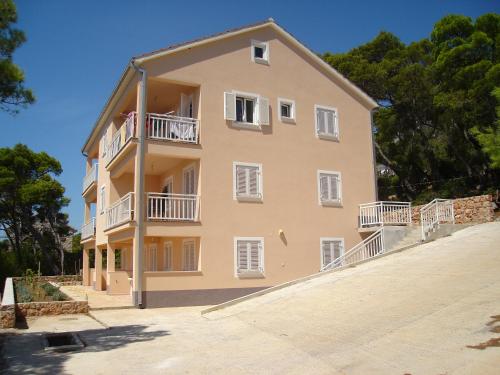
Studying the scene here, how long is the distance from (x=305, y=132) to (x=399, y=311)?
40.3 ft

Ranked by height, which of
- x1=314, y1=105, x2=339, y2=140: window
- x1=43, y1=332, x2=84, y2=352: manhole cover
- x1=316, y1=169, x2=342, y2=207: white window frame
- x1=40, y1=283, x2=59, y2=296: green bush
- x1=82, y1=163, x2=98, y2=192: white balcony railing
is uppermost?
x1=314, y1=105, x2=339, y2=140: window

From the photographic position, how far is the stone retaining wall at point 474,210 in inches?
915

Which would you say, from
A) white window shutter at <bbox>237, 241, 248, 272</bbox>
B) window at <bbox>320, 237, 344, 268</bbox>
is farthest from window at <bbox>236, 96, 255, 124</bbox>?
window at <bbox>320, 237, 344, 268</bbox>

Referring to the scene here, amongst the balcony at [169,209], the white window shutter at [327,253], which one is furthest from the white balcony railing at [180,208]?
the white window shutter at [327,253]

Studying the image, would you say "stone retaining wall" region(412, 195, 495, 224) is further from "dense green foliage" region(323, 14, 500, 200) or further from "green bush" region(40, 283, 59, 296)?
"green bush" region(40, 283, 59, 296)

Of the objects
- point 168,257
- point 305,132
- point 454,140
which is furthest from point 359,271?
point 454,140

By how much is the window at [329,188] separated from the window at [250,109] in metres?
3.60

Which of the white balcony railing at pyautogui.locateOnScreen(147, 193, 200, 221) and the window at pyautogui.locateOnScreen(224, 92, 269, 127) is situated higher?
the window at pyautogui.locateOnScreen(224, 92, 269, 127)

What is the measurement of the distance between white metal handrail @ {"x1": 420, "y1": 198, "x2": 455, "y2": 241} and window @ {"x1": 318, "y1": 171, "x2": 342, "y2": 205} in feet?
11.8

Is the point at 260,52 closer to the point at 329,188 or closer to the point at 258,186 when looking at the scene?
the point at 258,186

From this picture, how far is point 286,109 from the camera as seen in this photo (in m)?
21.8

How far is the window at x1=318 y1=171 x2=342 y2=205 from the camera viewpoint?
Result: 21.6 meters

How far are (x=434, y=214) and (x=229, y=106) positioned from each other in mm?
9863

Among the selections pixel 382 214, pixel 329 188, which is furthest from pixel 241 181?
pixel 382 214
